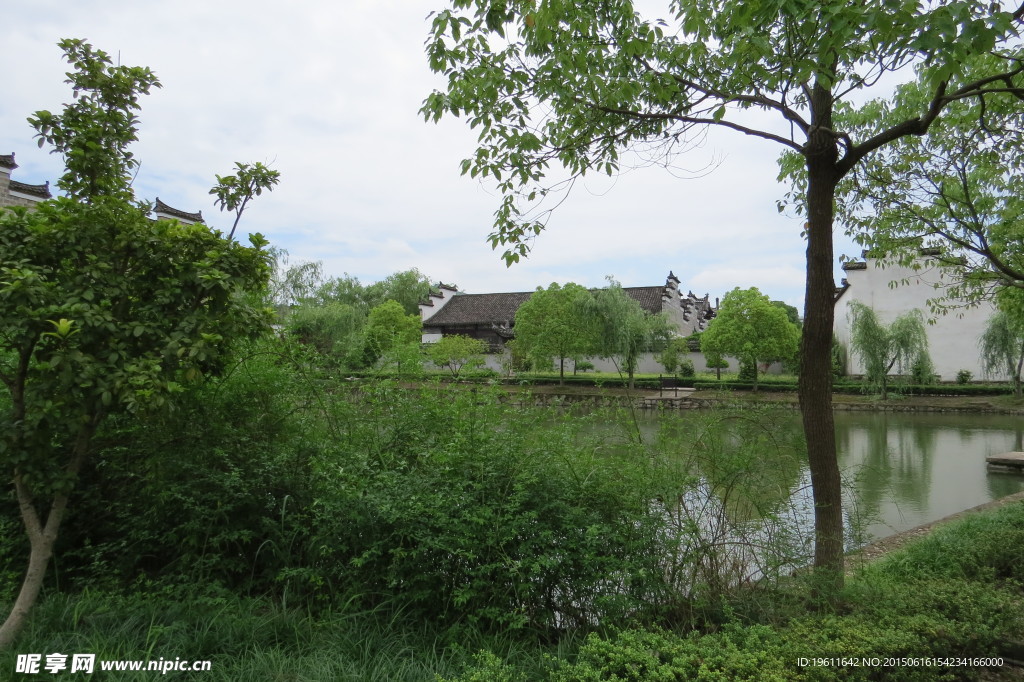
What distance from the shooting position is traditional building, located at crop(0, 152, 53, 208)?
35.8ft

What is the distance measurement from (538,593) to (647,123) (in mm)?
3528

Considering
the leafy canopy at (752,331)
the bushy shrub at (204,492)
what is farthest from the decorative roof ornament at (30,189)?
the leafy canopy at (752,331)

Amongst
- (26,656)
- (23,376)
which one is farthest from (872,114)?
(26,656)

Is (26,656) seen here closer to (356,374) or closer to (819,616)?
(356,374)

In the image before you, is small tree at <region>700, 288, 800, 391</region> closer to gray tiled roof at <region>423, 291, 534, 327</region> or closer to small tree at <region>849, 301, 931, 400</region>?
small tree at <region>849, 301, 931, 400</region>

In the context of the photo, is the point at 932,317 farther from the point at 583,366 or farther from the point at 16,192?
the point at 16,192

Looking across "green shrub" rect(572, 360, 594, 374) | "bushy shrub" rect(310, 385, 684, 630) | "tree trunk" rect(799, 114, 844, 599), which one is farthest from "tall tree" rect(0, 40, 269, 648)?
"green shrub" rect(572, 360, 594, 374)

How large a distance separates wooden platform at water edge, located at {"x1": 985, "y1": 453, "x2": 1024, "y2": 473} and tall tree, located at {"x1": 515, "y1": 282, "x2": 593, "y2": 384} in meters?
16.1

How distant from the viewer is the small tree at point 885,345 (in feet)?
80.9

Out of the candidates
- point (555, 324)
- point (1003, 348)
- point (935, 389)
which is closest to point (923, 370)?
point (935, 389)

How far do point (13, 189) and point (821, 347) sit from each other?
1352cm

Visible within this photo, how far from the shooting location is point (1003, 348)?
24.4 m

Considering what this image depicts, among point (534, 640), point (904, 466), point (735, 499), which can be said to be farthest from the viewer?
point (904, 466)

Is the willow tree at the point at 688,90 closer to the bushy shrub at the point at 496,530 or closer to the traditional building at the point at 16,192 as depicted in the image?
the bushy shrub at the point at 496,530
